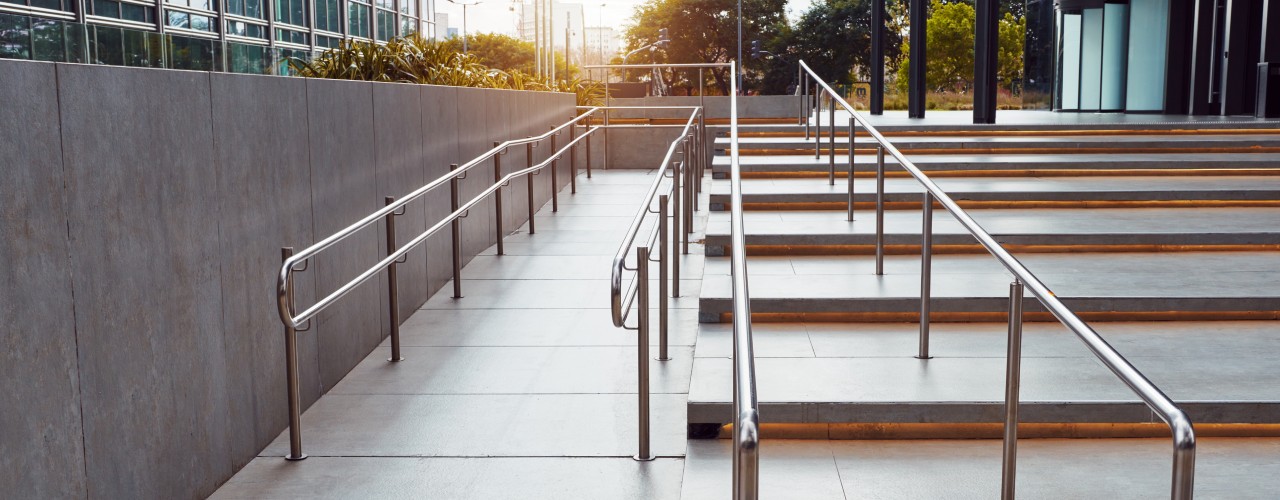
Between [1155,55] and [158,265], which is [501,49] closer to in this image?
[1155,55]

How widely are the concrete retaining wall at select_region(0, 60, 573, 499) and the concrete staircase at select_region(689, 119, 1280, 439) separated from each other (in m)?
1.67

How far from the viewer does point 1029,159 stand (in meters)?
8.27

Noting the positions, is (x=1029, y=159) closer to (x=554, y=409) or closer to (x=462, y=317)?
(x=462, y=317)

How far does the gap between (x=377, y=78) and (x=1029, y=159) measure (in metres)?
5.01

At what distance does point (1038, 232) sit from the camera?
19.2 feet

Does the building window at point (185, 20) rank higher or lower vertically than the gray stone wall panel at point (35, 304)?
higher

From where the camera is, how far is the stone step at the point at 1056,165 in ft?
25.7

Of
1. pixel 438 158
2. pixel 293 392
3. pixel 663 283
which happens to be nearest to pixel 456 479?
pixel 293 392

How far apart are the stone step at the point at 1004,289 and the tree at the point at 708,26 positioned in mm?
47862

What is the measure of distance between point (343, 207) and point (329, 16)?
15.1m

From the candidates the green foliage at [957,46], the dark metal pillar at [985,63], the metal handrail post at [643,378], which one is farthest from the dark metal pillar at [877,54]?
the green foliage at [957,46]

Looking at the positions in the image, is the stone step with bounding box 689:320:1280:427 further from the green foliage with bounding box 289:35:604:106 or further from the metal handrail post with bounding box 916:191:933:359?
the green foliage with bounding box 289:35:604:106

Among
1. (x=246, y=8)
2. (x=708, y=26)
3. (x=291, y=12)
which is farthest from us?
(x=708, y=26)

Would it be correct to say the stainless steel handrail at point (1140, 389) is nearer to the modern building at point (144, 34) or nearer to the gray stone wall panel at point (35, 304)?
the gray stone wall panel at point (35, 304)
